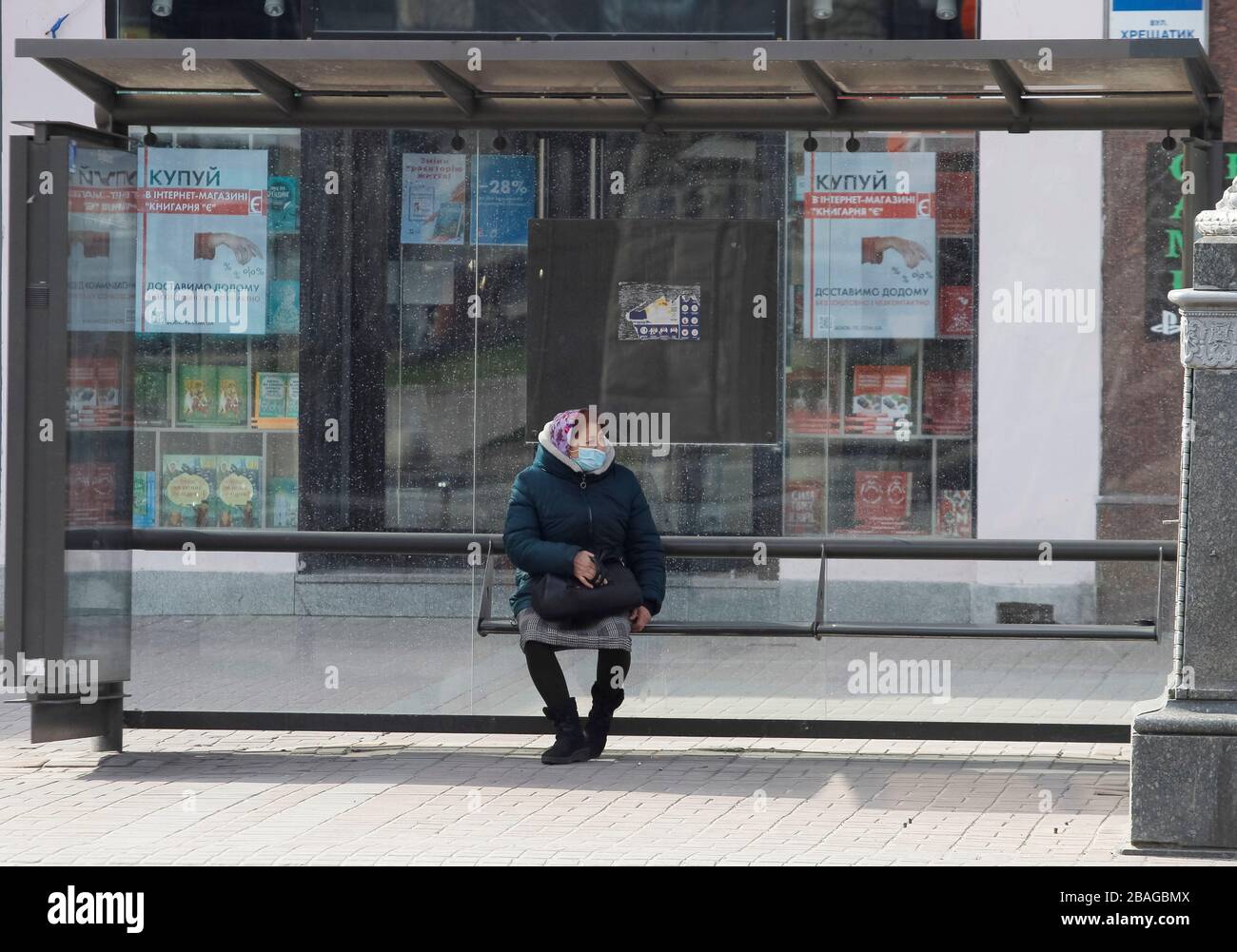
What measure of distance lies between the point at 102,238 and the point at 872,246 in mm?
3500

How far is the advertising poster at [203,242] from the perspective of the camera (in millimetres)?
8922

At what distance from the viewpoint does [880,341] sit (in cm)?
896

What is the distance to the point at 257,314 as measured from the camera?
9.09m

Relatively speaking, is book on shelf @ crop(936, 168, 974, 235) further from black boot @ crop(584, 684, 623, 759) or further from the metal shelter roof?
black boot @ crop(584, 684, 623, 759)

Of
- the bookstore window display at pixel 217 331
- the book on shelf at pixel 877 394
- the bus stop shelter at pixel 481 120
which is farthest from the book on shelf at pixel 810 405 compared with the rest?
the bookstore window display at pixel 217 331

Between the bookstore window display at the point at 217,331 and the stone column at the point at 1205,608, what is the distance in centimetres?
Answer: 431

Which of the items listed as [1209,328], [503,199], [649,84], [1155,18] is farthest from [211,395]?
[1155,18]

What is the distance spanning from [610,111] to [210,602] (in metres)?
2.90

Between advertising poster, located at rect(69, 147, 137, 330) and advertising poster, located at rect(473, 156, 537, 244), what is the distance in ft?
5.20

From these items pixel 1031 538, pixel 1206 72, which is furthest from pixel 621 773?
pixel 1206 72

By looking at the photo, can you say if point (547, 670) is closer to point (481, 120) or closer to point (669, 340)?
point (669, 340)

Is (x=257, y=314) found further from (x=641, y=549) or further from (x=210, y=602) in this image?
(x=641, y=549)

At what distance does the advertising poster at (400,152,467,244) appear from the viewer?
903cm
